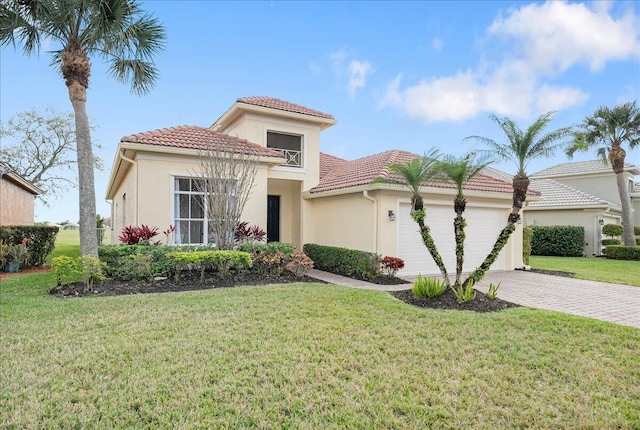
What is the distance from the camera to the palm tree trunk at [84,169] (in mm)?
10766

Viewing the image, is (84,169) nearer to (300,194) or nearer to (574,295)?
(300,194)

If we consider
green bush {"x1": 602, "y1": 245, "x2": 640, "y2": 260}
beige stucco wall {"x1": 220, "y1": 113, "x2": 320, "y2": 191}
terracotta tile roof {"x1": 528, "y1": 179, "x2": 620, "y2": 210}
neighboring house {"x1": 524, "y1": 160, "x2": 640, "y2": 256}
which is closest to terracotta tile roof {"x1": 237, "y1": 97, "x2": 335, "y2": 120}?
beige stucco wall {"x1": 220, "y1": 113, "x2": 320, "y2": 191}

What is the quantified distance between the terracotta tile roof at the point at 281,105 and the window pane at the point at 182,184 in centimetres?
436

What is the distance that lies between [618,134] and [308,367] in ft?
94.5

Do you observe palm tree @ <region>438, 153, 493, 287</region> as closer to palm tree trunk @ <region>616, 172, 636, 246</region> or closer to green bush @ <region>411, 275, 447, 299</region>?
green bush @ <region>411, 275, 447, 299</region>

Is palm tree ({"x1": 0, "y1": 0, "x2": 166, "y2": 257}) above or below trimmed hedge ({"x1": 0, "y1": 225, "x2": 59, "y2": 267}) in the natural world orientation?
above

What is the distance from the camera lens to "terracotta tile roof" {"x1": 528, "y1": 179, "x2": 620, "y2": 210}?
24759 mm

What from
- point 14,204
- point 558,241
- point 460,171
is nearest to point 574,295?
point 460,171

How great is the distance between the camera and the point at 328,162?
20.0 m

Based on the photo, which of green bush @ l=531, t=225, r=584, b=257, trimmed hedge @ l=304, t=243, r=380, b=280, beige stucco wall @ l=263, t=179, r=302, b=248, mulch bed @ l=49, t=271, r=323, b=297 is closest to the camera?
mulch bed @ l=49, t=271, r=323, b=297

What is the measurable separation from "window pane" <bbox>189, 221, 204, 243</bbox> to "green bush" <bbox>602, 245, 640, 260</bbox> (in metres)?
24.5

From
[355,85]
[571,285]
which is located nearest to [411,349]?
[571,285]

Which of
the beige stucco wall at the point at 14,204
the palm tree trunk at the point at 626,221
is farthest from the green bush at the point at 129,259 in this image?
the palm tree trunk at the point at 626,221

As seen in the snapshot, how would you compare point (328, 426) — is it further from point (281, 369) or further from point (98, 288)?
point (98, 288)
